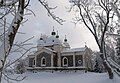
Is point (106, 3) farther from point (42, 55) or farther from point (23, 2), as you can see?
point (42, 55)

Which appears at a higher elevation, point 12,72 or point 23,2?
point 23,2

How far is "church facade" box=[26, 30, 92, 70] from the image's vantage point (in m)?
41.0

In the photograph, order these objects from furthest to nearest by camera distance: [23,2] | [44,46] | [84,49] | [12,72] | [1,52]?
1. [44,46]
2. [84,49]
3. [12,72]
4. [23,2]
5. [1,52]

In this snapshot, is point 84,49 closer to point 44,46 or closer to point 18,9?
point 44,46

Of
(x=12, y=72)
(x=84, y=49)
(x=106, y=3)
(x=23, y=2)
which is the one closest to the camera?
(x=23, y=2)

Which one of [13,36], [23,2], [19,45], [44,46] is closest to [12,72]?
[19,45]

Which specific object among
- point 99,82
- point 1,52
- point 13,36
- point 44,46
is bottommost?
point 99,82

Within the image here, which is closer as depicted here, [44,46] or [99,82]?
[99,82]

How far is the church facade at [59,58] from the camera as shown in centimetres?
4103

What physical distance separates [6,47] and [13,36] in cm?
26

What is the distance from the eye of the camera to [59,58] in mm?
42719

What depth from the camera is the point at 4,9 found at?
3721 millimetres

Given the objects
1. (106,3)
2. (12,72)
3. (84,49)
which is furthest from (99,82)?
(84,49)

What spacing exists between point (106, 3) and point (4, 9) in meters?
17.6
